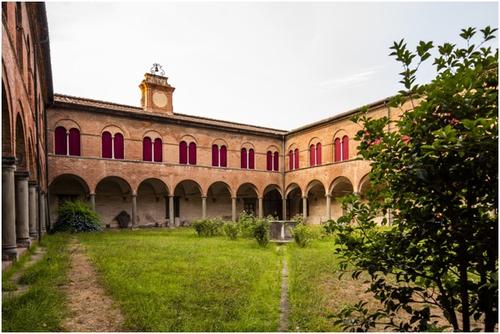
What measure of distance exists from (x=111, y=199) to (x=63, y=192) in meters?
2.81

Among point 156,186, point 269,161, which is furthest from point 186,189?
point 269,161

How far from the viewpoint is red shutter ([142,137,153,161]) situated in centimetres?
2258

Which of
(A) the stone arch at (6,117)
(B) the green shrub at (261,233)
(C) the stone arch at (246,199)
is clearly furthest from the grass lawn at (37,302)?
(C) the stone arch at (246,199)

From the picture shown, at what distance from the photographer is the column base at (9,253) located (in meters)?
8.12

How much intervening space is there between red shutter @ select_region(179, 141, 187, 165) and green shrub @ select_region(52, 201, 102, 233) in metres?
6.83

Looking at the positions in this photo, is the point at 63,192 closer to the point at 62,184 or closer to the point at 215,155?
Result: the point at 62,184

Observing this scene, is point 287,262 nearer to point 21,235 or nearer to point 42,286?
point 42,286

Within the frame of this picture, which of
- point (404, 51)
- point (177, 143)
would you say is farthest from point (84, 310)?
point (177, 143)

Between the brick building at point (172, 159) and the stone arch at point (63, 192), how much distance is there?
53 mm

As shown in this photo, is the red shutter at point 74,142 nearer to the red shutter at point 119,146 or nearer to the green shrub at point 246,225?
the red shutter at point 119,146

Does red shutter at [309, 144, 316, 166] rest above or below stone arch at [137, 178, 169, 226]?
above

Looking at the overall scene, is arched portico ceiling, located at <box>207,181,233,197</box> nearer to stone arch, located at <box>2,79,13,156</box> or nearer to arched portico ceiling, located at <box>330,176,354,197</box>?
arched portico ceiling, located at <box>330,176,354,197</box>

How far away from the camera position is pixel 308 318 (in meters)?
4.75

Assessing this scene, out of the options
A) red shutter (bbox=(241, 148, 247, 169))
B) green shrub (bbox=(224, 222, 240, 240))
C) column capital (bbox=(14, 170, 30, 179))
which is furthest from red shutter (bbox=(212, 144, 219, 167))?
column capital (bbox=(14, 170, 30, 179))
